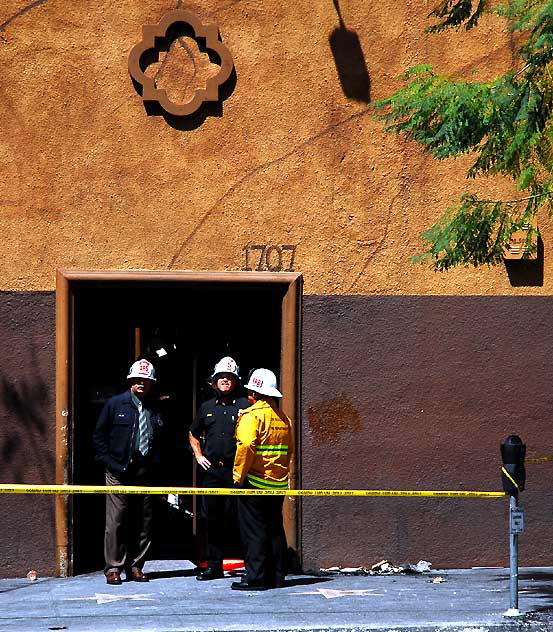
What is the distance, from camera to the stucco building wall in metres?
12.0

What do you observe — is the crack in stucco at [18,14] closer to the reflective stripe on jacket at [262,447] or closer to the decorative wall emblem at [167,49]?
the decorative wall emblem at [167,49]

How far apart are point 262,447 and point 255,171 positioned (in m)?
2.62

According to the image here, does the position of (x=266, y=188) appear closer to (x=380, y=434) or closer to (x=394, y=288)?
(x=394, y=288)

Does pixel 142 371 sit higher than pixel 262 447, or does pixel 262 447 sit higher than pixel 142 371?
pixel 142 371

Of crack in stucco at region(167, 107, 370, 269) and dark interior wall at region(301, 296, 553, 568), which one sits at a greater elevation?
crack in stucco at region(167, 107, 370, 269)

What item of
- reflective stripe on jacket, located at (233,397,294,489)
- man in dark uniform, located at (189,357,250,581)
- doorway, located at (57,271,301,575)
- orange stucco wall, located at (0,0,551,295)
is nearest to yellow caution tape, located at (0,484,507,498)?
reflective stripe on jacket, located at (233,397,294,489)

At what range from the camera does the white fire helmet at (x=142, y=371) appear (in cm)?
1167

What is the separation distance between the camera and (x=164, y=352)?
12.6 metres

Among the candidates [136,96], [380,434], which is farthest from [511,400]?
[136,96]

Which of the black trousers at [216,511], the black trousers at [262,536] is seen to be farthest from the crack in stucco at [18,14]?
the black trousers at [262,536]

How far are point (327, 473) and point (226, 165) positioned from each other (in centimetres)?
291

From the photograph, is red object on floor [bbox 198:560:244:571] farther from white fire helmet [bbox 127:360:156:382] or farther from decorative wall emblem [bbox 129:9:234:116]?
decorative wall emblem [bbox 129:9:234:116]

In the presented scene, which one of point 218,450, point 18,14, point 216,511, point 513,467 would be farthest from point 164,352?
point 513,467

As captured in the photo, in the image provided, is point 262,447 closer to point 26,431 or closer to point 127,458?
point 127,458
